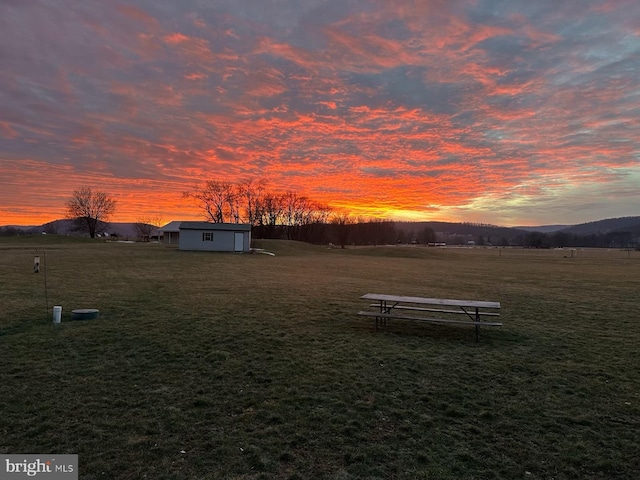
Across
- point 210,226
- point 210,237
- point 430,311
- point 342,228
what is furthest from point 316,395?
point 342,228

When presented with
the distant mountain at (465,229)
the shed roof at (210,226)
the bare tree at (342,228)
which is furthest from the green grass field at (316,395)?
the distant mountain at (465,229)

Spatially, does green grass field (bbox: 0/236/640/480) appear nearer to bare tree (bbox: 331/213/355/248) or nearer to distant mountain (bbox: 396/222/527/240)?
bare tree (bbox: 331/213/355/248)

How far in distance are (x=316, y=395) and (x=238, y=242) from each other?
124ft

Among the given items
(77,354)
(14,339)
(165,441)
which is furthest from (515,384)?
(14,339)

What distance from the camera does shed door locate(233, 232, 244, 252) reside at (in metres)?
41.6

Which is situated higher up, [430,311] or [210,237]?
[210,237]

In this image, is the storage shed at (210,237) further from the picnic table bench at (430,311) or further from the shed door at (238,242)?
the picnic table bench at (430,311)

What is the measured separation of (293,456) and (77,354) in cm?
472

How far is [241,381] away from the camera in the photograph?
5375 millimetres

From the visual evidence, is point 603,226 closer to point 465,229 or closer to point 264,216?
point 465,229

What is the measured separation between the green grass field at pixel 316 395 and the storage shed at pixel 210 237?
31.7 metres

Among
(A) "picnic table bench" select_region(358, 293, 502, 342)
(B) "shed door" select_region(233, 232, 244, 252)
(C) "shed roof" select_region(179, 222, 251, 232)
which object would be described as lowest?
(A) "picnic table bench" select_region(358, 293, 502, 342)

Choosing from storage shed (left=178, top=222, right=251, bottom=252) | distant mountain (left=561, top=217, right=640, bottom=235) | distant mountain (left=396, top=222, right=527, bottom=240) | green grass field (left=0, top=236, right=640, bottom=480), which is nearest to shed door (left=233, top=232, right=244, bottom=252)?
storage shed (left=178, top=222, right=251, bottom=252)

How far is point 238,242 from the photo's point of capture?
41781 millimetres
